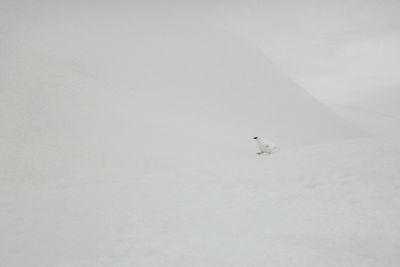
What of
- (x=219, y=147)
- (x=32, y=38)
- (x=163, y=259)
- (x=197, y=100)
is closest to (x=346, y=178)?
(x=163, y=259)

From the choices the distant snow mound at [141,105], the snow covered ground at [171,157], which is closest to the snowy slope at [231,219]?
the snow covered ground at [171,157]

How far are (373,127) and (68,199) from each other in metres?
38.1

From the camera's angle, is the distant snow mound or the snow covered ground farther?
the distant snow mound

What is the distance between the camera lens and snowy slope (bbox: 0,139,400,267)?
10.7 feet

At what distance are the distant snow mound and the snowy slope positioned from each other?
30.9ft

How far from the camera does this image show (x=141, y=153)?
53.7ft

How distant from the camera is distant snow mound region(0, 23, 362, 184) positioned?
16.1 meters

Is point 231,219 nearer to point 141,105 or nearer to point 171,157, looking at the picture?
point 171,157

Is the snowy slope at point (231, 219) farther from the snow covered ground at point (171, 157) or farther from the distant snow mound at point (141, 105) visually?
the distant snow mound at point (141, 105)

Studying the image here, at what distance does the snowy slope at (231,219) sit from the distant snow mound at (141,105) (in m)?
9.42

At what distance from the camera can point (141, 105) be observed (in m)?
20.0

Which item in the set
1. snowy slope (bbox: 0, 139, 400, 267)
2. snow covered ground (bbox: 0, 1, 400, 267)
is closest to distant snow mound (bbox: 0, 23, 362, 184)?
snow covered ground (bbox: 0, 1, 400, 267)

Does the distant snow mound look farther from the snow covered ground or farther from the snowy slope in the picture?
the snowy slope

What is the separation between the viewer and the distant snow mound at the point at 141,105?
16062 millimetres
